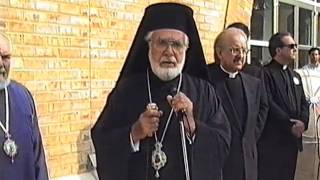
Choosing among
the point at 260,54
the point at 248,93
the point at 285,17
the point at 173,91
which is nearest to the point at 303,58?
the point at 285,17

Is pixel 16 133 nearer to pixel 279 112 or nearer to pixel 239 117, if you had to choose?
pixel 239 117

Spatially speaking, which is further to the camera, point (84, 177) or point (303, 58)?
point (303, 58)

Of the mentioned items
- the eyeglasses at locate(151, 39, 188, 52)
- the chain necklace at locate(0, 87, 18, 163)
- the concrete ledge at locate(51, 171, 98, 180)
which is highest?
the eyeglasses at locate(151, 39, 188, 52)

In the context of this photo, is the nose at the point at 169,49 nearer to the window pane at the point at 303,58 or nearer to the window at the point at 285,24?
the window at the point at 285,24

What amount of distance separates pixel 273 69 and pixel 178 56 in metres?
3.03

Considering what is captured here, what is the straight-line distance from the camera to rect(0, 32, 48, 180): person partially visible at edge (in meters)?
3.87

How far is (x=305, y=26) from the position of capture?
1281cm

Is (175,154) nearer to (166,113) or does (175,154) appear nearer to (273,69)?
(166,113)

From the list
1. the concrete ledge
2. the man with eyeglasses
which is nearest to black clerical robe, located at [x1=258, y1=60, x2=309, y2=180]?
the man with eyeglasses

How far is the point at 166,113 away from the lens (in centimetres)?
396

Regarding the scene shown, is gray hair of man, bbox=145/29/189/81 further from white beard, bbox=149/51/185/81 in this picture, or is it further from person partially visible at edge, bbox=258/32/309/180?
person partially visible at edge, bbox=258/32/309/180

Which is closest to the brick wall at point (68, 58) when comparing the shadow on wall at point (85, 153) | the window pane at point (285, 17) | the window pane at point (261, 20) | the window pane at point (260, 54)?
the shadow on wall at point (85, 153)

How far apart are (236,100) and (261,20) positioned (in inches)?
219

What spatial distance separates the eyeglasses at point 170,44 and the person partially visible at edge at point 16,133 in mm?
901
